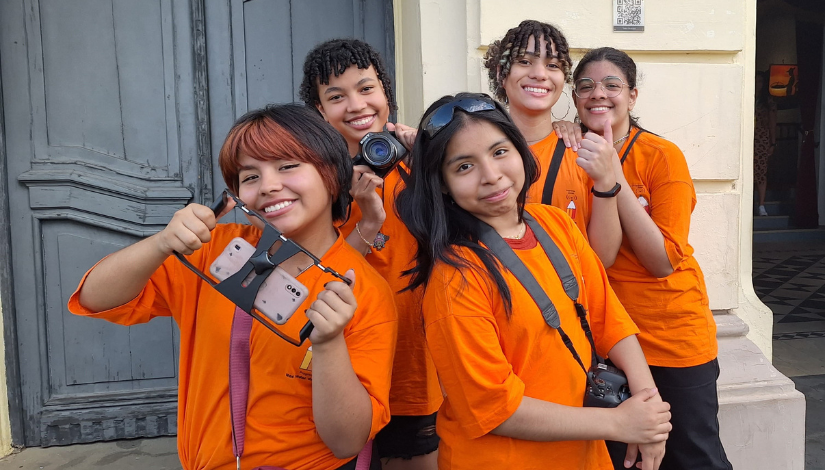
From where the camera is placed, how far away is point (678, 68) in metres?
2.68

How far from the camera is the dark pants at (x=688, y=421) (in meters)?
1.99

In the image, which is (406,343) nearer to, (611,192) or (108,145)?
(611,192)

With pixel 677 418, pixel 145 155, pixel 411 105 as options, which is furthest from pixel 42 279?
pixel 677 418

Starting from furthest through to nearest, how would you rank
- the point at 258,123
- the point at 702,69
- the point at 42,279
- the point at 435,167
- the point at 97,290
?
the point at 42,279 → the point at 702,69 → the point at 435,167 → the point at 258,123 → the point at 97,290

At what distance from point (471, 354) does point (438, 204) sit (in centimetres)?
38

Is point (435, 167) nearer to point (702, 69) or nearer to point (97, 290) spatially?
point (97, 290)

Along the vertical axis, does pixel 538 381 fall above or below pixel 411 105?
below

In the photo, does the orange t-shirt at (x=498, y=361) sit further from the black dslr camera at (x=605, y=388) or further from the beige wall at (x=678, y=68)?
the beige wall at (x=678, y=68)

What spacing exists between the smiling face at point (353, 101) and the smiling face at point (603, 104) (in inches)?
27.0

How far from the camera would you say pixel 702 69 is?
269cm

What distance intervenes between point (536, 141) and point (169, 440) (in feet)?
7.76

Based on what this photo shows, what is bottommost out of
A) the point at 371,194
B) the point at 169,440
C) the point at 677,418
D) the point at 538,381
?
the point at 169,440

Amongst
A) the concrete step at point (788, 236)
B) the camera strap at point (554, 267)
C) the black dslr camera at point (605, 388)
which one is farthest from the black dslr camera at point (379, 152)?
the concrete step at point (788, 236)

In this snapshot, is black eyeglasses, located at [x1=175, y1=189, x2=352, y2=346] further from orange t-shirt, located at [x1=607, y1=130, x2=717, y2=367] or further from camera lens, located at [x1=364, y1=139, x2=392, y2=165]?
orange t-shirt, located at [x1=607, y1=130, x2=717, y2=367]
